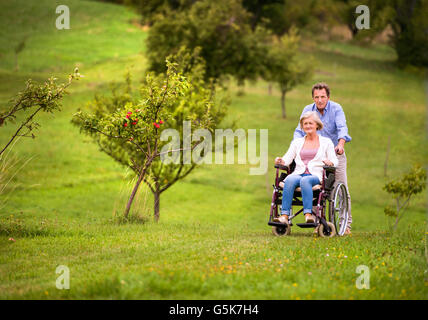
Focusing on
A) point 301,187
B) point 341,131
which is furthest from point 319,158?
point 341,131

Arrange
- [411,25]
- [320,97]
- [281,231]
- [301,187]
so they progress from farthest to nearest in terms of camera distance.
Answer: [411,25]
[320,97]
[281,231]
[301,187]

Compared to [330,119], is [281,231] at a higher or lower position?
lower

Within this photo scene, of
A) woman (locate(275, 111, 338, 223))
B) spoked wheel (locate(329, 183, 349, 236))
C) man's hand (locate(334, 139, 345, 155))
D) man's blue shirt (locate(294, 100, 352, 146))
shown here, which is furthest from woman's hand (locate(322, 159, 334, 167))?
man's blue shirt (locate(294, 100, 352, 146))

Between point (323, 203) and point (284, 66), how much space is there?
27516 mm

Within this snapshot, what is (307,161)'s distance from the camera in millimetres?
7922

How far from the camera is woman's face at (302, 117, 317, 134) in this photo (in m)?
7.90

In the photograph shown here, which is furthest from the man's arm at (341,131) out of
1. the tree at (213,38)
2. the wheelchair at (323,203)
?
the tree at (213,38)

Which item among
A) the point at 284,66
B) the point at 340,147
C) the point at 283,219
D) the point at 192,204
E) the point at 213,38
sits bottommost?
the point at 192,204

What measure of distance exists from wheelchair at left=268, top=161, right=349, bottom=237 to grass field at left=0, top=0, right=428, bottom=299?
0.82 ft

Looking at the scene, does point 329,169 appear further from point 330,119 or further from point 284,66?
point 284,66

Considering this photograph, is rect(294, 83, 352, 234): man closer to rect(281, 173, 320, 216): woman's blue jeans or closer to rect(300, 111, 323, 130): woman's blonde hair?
rect(300, 111, 323, 130): woman's blonde hair

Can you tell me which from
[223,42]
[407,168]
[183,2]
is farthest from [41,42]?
[407,168]

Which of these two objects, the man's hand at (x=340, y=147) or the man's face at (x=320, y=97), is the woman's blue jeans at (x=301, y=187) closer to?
the man's hand at (x=340, y=147)

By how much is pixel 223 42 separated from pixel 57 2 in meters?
32.9
